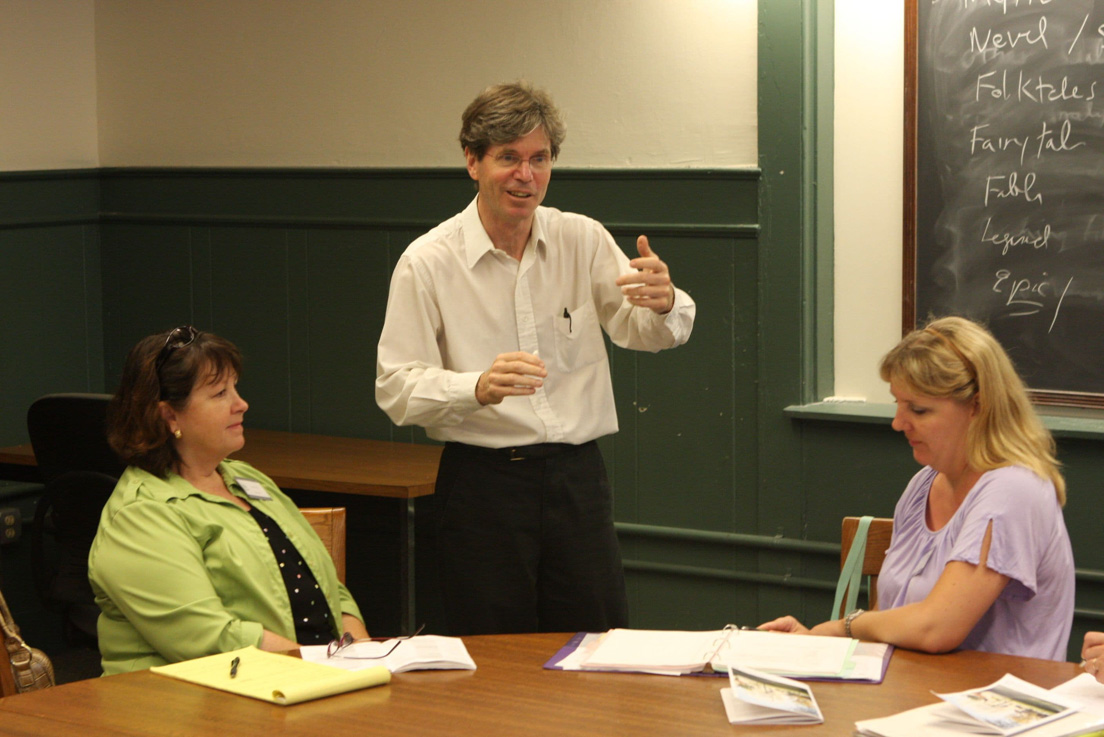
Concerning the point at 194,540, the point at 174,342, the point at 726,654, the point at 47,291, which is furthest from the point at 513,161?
the point at 47,291

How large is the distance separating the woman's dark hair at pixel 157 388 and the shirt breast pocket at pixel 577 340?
72 centimetres

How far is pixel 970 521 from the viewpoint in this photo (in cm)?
224

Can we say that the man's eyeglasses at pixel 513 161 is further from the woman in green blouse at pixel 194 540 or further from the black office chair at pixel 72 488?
the black office chair at pixel 72 488

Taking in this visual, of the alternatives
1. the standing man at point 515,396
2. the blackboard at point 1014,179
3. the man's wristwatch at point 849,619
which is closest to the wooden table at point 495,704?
the man's wristwatch at point 849,619

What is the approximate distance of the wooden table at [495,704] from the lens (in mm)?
1851

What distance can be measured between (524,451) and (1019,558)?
102cm

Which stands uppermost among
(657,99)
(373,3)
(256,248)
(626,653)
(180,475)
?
(373,3)

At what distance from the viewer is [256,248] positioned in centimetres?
458

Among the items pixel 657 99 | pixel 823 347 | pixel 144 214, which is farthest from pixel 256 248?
pixel 823 347

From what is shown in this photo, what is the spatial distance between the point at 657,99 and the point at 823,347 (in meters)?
0.85

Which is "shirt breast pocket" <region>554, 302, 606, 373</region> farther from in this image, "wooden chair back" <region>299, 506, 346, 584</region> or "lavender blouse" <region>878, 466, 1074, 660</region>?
"lavender blouse" <region>878, 466, 1074, 660</region>

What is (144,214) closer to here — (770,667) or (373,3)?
(373,3)

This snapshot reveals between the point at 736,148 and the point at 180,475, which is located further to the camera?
the point at 736,148

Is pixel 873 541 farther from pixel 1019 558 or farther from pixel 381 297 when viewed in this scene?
pixel 381 297
